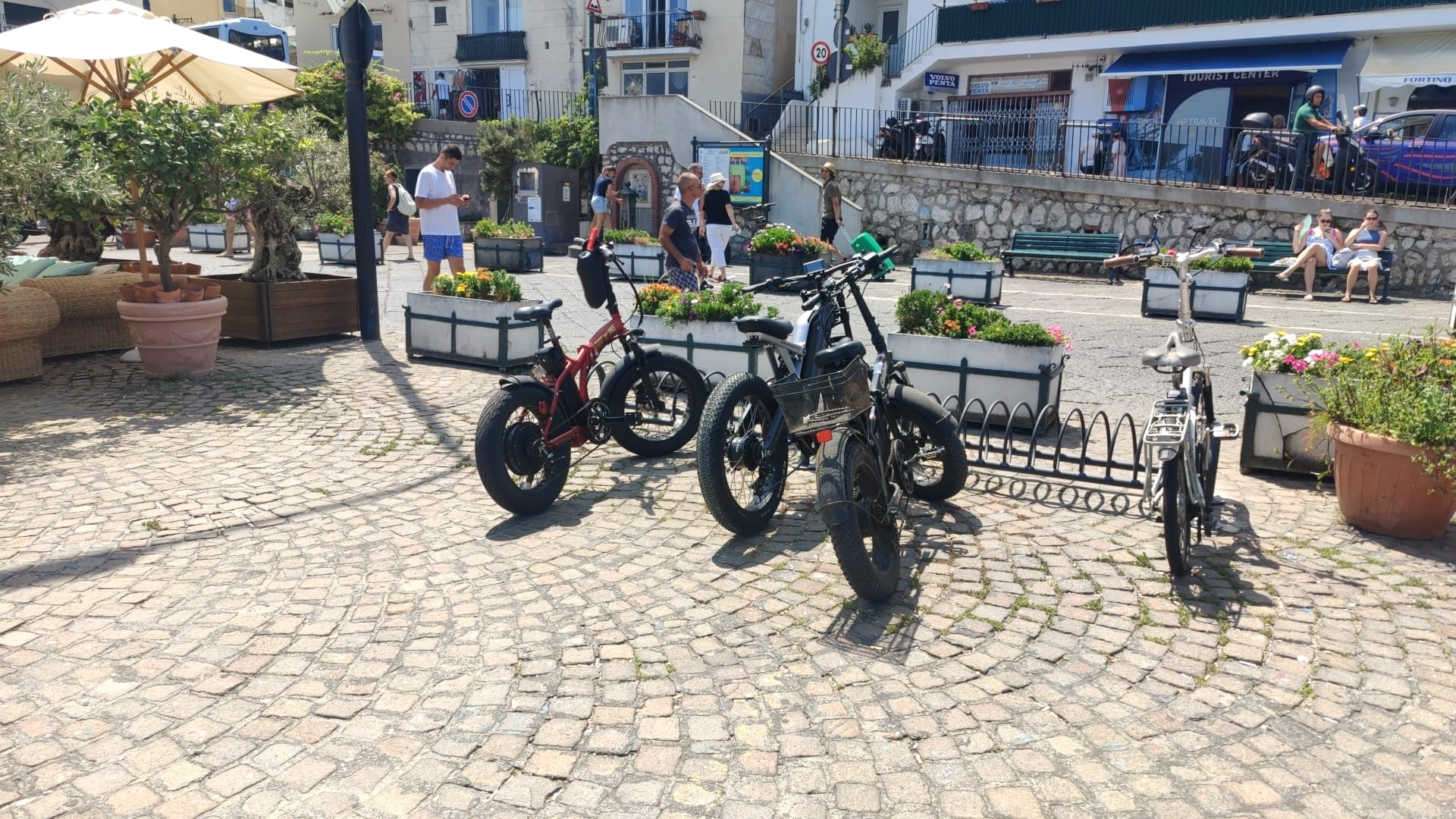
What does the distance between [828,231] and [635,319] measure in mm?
10852

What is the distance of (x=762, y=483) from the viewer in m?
5.05

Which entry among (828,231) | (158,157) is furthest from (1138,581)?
(828,231)

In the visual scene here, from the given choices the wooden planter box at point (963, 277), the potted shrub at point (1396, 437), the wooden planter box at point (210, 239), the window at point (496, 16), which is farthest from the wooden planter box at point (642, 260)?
the window at point (496, 16)

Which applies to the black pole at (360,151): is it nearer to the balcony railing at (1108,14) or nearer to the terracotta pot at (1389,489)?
the terracotta pot at (1389,489)

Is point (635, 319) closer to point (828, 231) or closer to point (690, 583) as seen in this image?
point (690, 583)

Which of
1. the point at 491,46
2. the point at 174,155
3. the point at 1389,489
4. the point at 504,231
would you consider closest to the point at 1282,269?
the point at 1389,489

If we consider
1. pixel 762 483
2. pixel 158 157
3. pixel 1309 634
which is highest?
pixel 158 157

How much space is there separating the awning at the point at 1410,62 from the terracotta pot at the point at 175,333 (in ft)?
72.5

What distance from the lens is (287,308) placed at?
9.91m

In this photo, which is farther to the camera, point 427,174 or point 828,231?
point 828,231

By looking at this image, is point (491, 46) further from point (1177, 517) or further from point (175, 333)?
point (1177, 517)

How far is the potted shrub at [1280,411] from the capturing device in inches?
235

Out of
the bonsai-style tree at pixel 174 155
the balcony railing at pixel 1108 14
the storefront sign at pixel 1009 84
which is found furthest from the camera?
the storefront sign at pixel 1009 84

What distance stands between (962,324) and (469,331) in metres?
4.33
